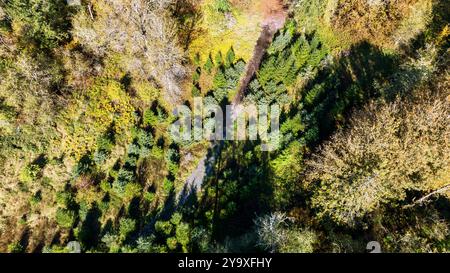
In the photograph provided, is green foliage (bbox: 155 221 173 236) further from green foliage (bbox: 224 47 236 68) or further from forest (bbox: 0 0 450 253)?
green foliage (bbox: 224 47 236 68)

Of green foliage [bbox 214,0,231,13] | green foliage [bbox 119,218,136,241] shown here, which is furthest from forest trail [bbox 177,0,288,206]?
green foliage [bbox 119,218,136,241]

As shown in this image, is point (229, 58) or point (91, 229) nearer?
point (91, 229)

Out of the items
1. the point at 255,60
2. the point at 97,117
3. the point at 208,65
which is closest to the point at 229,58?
the point at 208,65

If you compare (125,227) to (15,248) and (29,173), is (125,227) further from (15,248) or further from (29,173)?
(29,173)

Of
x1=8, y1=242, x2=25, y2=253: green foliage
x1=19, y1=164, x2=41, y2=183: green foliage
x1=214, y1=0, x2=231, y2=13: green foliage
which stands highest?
x1=214, y1=0, x2=231, y2=13: green foliage

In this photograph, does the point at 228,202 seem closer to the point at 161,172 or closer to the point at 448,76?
the point at 161,172

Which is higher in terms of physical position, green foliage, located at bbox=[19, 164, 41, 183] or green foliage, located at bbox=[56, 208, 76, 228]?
green foliage, located at bbox=[19, 164, 41, 183]
